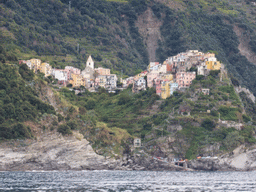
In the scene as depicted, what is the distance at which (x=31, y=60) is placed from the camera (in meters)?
189

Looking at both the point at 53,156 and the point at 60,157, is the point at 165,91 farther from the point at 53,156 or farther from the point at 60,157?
the point at 53,156

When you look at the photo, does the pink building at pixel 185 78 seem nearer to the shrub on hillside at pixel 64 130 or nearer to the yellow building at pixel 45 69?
the shrub on hillside at pixel 64 130

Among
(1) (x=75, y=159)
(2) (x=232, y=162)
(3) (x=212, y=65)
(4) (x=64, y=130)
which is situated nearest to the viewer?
(4) (x=64, y=130)

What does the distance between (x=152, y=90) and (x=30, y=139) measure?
196 ft

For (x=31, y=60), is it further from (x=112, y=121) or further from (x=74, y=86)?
(x=112, y=121)

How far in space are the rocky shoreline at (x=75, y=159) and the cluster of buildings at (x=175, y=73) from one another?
80.0 feet

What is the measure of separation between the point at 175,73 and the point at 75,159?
195ft

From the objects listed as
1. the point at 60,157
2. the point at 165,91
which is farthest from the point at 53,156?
the point at 165,91

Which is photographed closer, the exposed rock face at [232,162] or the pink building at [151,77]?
the exposed rock face at [232,162]

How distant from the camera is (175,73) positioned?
175625 mm

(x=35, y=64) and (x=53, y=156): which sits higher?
(x=35, y=64)

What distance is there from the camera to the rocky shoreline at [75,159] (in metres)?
115

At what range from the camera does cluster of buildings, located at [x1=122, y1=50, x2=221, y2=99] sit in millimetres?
163875

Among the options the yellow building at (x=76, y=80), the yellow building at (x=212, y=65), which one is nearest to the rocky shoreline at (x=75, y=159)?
the yellow building at (x=212, y=65)
